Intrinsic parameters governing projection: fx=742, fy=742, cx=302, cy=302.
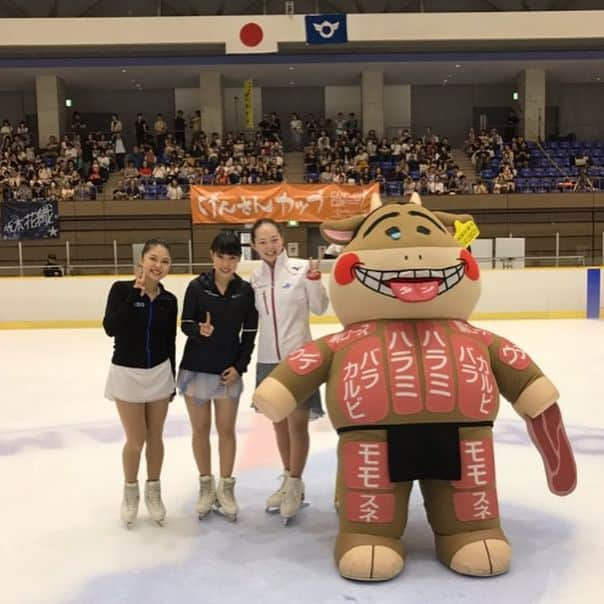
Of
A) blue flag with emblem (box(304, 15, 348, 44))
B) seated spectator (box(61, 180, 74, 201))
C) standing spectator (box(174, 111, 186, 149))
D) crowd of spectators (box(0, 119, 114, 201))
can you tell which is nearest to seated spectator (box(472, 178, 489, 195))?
blue flag with emblem (box(304, 15, 348, 44))

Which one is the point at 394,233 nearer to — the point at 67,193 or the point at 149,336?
the point at 149,336

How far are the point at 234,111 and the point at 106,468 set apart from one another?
18.9m

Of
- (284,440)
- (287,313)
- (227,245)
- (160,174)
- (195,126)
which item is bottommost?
(284,440)

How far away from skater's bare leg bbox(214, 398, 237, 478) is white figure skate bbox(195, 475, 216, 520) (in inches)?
3.2

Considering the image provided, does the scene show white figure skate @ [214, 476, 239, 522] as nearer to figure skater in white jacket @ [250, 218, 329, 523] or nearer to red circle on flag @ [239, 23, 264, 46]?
figure skater in white jacket @ [250, 218, 329, 523]

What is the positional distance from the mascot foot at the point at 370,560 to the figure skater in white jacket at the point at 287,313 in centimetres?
67

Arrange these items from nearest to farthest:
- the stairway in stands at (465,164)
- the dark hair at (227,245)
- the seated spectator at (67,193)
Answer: the dark hair at (227,245) < the seated spectator at (67,193) < the stairway in stands at (465,164)

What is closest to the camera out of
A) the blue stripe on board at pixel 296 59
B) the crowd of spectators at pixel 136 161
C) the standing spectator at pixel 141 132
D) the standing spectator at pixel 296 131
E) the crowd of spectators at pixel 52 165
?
the crowd of spectators at pixel 52 165

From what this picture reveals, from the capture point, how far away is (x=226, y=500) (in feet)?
12.1

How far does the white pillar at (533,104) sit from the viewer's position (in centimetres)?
2094

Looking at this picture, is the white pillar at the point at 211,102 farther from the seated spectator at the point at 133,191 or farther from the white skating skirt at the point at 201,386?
the white skating skirt at the point at 201,386

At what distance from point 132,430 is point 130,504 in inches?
15.2

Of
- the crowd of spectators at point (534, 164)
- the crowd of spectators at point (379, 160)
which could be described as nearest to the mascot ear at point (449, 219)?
the crowd of spectators at point (379, 160)

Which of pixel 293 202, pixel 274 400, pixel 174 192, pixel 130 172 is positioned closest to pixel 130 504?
pixel 274 400
